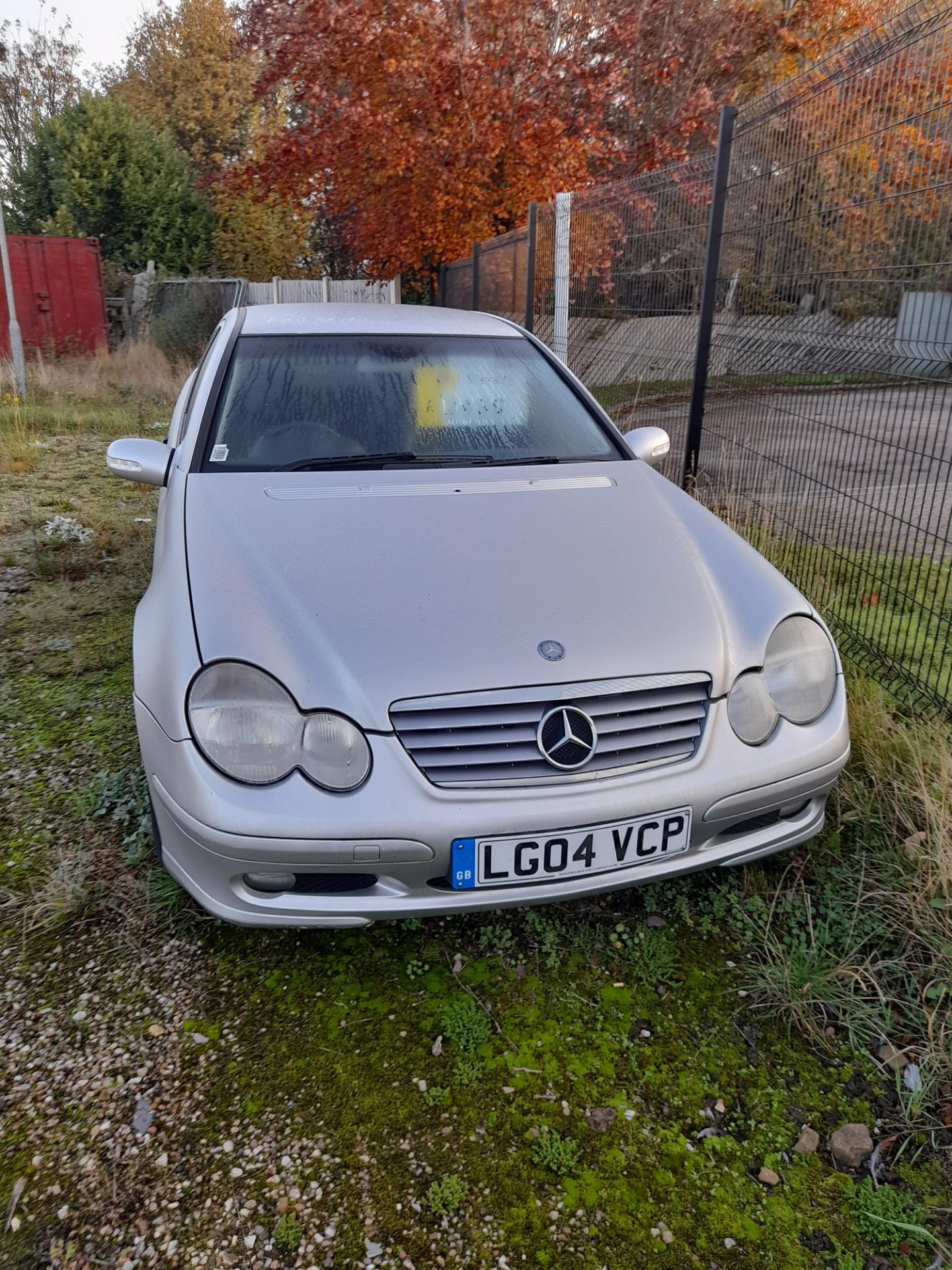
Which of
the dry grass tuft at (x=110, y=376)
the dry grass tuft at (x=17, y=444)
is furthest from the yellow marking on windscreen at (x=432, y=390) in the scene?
the dry grass tuft at (x=110, y=376)

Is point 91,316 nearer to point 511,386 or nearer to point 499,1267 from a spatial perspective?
point 511,386

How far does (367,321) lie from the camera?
3.49 metres

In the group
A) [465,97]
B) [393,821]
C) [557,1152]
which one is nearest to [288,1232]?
[557,1152]

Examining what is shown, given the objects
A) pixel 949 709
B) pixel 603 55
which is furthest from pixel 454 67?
pixel 949 709

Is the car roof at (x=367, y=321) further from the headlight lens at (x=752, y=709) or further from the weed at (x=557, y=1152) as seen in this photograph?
the weed at (x=557, y=1152)

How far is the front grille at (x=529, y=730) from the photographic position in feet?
6.31

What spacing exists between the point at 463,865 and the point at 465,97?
11.8 m

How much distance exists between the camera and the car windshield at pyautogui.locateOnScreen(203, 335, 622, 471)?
290 cm

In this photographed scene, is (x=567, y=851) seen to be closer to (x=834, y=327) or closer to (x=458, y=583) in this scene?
(x=458, y=583)

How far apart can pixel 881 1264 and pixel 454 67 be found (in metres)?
12.5

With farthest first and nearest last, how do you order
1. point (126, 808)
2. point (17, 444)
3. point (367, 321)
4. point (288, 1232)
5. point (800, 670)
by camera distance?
1. point (17, 444)
2. point (367, 321)
3. point (126, 808)
4. point (800, 670)
5. point (288, 1232)

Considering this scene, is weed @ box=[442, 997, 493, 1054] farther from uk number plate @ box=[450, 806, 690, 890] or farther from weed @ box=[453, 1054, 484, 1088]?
uk number plate @ box=[450, 806, 690, 890]

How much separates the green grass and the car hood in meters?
0.72

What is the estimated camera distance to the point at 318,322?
3441 millimetres
